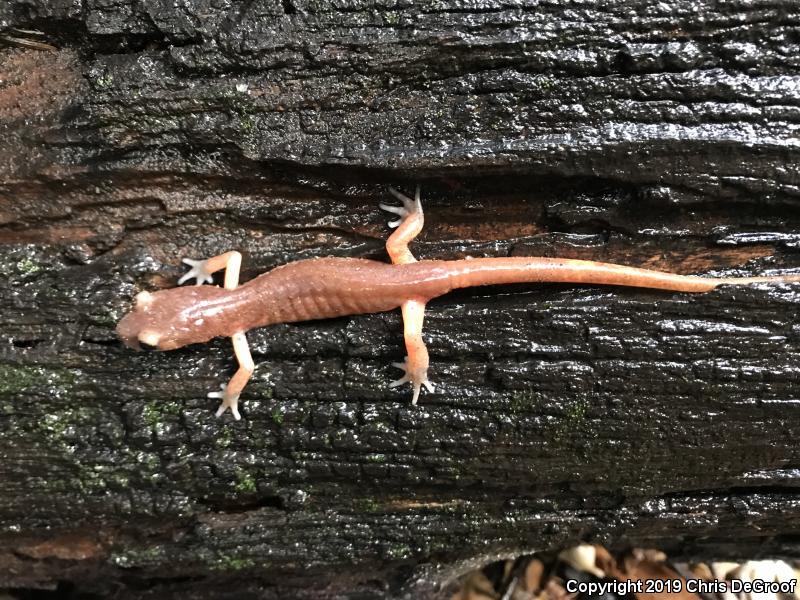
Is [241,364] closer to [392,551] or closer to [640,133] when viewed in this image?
[392,551]

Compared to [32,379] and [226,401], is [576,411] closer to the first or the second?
[226,401]

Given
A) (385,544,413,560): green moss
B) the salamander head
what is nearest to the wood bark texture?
(385,544,413,560): green moss

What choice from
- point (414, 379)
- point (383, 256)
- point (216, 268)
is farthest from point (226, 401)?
point (383, 256)

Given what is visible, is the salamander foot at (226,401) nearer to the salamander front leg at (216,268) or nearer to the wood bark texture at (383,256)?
the wood bark texture at (383,256)

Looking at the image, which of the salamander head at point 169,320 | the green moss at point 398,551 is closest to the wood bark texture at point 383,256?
the green moss at point 398,551

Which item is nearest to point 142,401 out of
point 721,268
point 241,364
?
point 241,364
